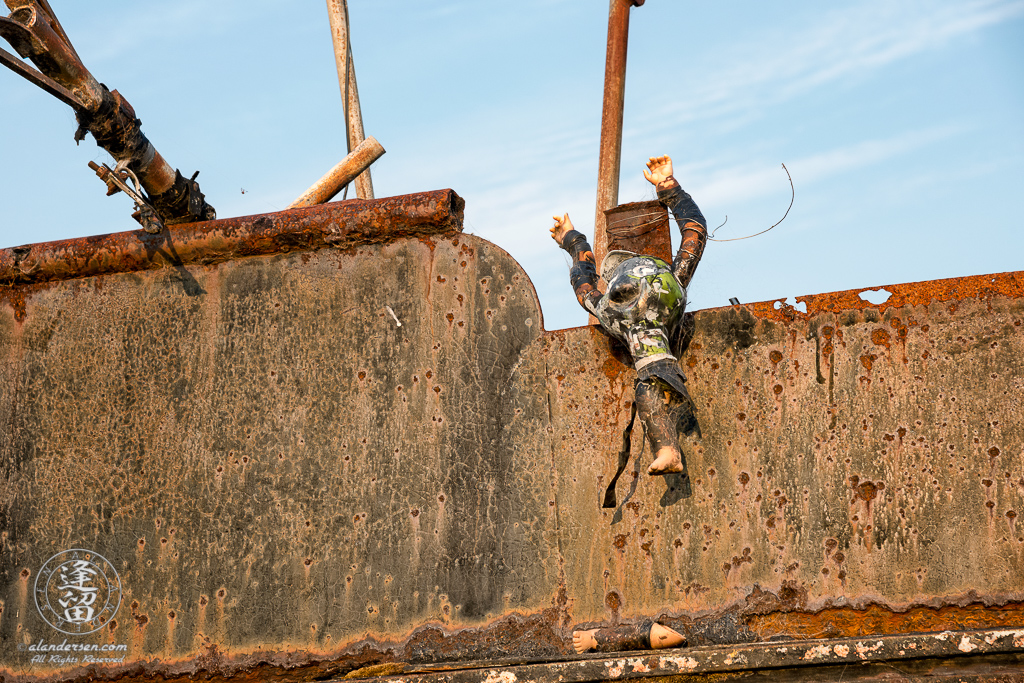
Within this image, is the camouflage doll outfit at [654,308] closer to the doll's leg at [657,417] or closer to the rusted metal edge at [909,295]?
the doll's leg at [657,417]

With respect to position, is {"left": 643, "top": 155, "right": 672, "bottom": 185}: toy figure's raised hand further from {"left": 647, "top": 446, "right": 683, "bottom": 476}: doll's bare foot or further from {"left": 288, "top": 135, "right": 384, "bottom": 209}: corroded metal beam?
{"left": 288, "top": 135, "right": 384, "bottom": 209}: corroded metal beam

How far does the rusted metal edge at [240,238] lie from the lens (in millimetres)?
3270

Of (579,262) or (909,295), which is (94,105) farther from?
(909,295)

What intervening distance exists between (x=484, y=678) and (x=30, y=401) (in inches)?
83.2

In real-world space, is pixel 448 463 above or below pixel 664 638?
above

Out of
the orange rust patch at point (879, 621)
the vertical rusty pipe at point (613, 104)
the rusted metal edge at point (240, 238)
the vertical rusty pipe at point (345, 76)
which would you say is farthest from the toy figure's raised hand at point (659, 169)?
the vertical rusty pipe at point (345, 76)

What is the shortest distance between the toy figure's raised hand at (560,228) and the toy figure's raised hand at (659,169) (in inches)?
13.2

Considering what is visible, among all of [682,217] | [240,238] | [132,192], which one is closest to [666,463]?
[682,217]

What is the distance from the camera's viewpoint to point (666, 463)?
2.70 meters

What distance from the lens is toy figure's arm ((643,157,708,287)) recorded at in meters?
3.03

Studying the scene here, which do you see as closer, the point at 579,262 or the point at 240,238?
the point at 579,262

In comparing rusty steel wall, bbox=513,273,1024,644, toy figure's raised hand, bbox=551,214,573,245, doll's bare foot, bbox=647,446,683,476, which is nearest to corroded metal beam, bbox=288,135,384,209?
toy figure's raised hand, bbox=551,214,573,245

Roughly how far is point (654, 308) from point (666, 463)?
0.50 meters

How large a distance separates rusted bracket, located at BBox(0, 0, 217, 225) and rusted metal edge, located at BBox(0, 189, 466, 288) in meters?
0.15
